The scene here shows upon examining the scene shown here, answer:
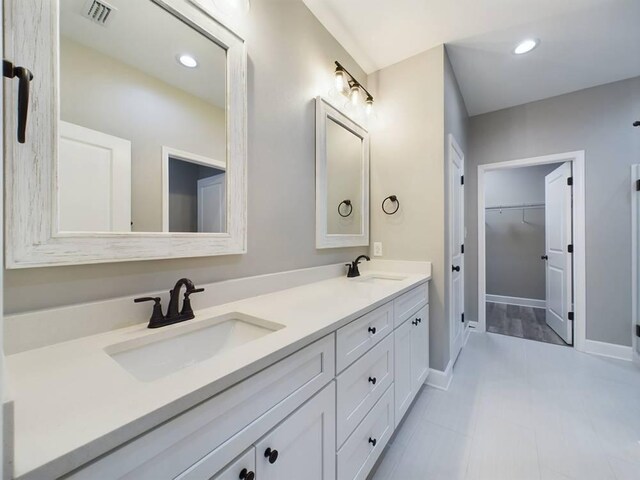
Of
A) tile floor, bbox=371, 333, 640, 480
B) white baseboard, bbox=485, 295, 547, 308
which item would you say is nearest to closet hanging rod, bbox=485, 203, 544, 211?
white baseboard, bbox=485, 295, 547, 308

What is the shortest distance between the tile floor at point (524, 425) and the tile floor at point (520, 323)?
61 cm

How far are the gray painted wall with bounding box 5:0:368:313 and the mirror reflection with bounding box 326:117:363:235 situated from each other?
0.62 ft

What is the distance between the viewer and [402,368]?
5.15ft

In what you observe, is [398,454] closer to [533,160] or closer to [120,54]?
[120,54]

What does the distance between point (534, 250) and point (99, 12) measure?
209 inches

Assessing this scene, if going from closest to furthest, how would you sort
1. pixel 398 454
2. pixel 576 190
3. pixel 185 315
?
1. pixel 185 315
2. pixel 398 454
3. pixel 576 190

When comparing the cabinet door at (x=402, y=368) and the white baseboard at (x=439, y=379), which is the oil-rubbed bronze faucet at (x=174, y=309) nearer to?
the cabinet door at (x=402, y=368)

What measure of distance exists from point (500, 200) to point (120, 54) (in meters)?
5.08

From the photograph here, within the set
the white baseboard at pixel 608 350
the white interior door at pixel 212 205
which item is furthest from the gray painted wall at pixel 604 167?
the white interior door at pixel 212 205

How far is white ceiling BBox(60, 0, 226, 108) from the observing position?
33.7 inches

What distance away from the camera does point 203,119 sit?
3.79 ft

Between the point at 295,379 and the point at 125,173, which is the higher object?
the point at 125,173

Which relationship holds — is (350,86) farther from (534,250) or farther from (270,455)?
(534,250)

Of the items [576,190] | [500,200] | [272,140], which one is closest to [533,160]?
[576,190]
